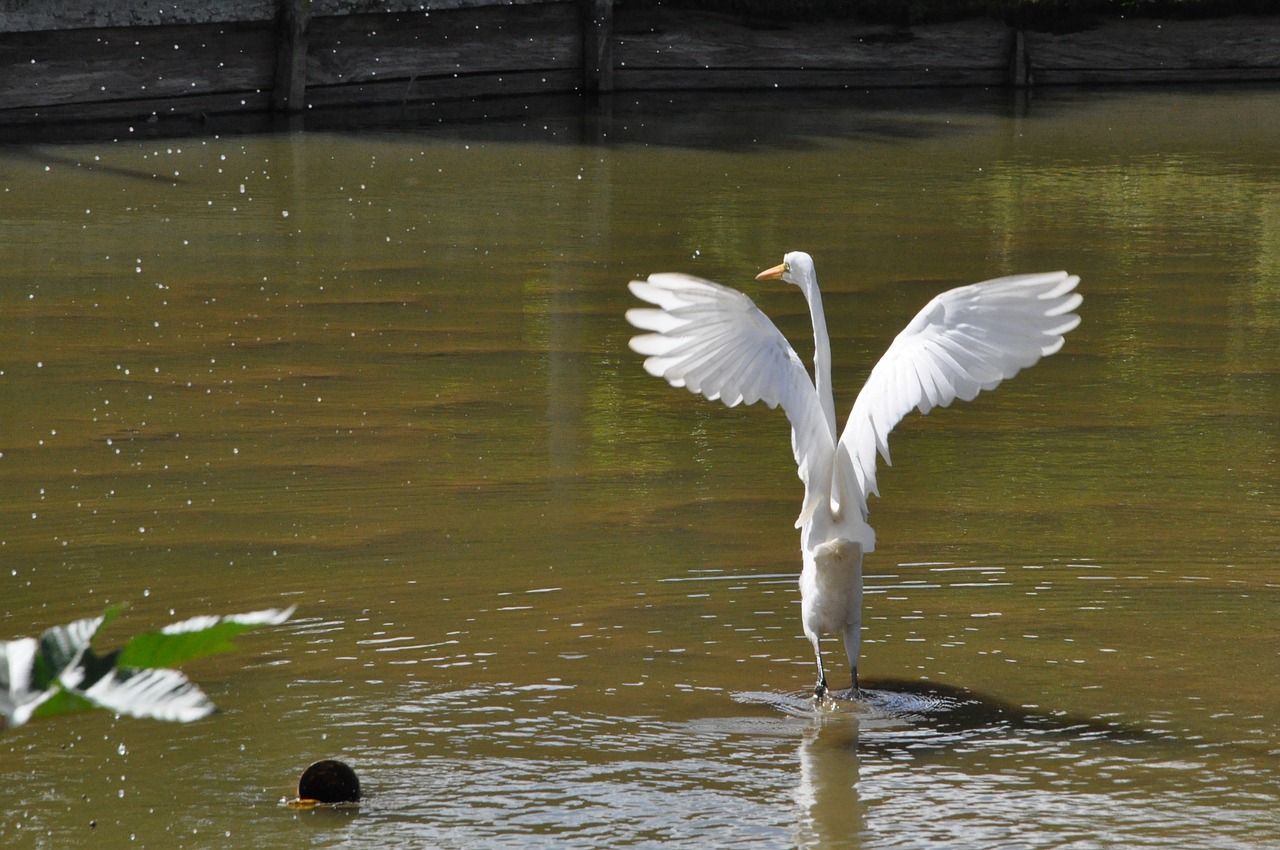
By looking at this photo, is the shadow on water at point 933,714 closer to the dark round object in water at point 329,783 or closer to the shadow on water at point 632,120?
the dark round object in water at point 329,783

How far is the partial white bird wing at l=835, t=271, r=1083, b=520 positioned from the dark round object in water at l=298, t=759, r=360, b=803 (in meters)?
1.41

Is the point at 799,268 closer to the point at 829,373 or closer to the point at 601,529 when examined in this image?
the point at 829,373

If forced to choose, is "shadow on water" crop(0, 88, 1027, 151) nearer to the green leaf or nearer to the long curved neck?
the long curved neck

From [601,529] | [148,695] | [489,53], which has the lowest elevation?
[601,529]

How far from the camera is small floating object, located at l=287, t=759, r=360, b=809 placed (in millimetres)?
3795

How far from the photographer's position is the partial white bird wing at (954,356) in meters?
4.36

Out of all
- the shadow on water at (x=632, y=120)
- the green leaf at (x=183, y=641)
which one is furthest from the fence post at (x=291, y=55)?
the green leaf at (x=183, y=641)

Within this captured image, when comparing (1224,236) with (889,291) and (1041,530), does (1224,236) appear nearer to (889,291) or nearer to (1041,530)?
(889,291)

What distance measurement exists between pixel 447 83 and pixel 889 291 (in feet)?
25.5

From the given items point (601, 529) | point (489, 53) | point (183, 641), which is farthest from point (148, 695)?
point (489, 53)

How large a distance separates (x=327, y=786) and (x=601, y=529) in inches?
79.6

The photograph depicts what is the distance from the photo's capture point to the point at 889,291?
30.0 feet

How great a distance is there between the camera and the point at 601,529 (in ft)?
18.7

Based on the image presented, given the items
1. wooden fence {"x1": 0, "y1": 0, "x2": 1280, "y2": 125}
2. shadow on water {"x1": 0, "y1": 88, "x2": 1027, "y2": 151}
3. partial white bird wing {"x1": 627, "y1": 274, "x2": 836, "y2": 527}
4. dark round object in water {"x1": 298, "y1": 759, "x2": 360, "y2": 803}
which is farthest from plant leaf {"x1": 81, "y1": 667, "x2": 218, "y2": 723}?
wooden fence {"x1": 0, "y1": 0, "x2": 1280, "y2": 125}
